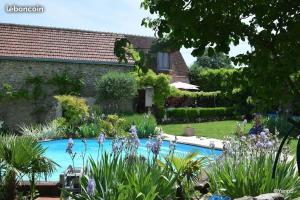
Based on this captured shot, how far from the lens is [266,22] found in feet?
7.90

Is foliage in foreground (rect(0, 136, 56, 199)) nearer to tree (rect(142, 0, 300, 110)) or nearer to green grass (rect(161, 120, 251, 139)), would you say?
tree (rect(142, 0, 300, 110))

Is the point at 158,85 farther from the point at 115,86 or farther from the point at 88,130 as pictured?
the point at 88,130

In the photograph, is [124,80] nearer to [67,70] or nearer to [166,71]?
[67,70]

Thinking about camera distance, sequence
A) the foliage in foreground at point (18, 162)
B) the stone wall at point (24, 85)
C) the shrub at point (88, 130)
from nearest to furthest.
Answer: the foliage in foreground at point (18, 162) → the shrub at point (88, 130) → the stone wall at point (24, 85)

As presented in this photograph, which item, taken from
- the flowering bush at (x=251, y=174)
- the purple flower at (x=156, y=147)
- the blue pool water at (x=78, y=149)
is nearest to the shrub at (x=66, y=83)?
the blue pool water at (x=78, y=149)

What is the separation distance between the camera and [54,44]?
2467cm

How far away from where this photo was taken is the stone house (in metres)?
22.5


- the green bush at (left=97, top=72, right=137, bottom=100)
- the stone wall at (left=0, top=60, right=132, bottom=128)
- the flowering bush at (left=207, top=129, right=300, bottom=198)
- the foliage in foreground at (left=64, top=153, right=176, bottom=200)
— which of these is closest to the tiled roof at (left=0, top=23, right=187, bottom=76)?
the stone wall at (left=0, top=60, right=132, bottom=128)

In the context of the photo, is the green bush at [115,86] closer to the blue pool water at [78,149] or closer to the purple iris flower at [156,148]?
the blue pool water at [78,149]

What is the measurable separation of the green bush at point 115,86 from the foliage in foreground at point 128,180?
17.8 meters

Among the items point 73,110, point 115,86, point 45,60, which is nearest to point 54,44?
point 45,60

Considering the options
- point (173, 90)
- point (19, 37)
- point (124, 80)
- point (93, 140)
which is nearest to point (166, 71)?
point (173, 90)

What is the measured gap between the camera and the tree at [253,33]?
2314 mm

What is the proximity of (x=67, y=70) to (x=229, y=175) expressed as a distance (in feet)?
62.0
